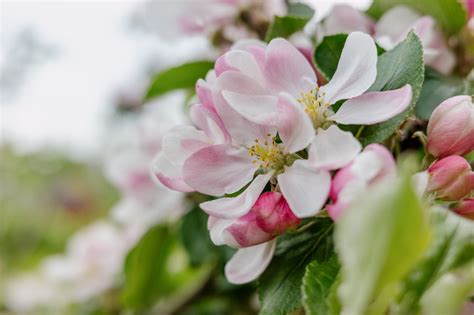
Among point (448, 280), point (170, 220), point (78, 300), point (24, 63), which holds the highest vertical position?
point (448, 280)

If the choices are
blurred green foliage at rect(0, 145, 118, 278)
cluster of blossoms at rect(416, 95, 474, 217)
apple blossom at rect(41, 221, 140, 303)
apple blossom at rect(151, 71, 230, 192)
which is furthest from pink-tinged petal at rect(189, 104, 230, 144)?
blurred green foliage at rect(0, 145, 118, 278)

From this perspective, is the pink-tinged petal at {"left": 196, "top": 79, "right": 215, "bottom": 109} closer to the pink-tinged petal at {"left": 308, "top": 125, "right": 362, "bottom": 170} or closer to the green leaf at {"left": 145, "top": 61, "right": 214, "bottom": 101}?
the pink-tinged petal at {"left": 308, "top": 125, "right": 362, "bottom": 170}

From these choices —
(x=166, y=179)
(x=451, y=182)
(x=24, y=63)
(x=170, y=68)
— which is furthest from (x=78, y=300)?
(x=24, y=63)

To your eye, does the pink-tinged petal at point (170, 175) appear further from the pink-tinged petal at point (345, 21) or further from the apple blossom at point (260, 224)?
the pink-tinged petal at point (345, 21)

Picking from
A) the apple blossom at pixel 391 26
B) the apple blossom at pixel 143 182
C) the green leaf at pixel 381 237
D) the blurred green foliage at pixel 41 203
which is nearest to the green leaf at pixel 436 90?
the apple blossom at pixel 391 26

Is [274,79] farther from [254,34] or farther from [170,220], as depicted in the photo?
[170,220]

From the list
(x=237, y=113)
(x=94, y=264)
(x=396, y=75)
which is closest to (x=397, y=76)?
(x=396, y=75)

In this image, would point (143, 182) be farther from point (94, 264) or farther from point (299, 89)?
point (299, 89)
